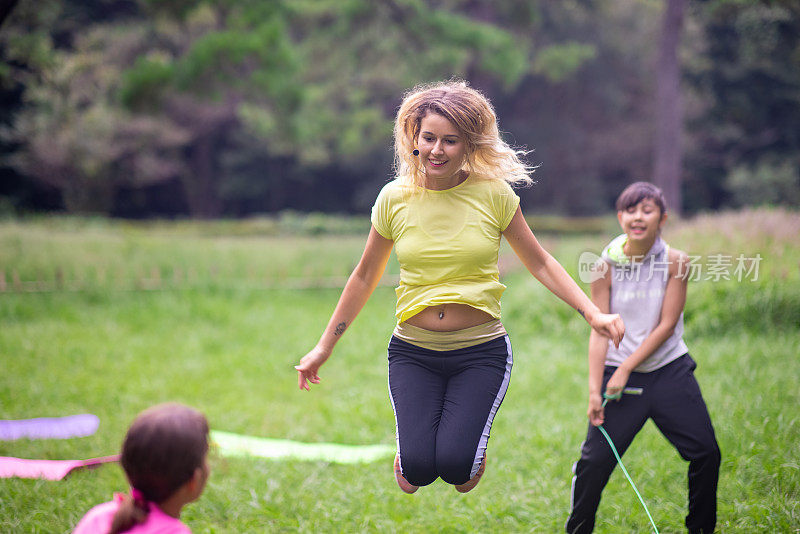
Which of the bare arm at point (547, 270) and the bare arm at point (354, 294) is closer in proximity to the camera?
the bare arm at point (547, 270)

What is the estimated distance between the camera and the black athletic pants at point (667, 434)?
302 cm

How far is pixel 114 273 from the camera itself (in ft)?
35.9

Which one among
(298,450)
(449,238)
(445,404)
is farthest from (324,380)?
(449,238)

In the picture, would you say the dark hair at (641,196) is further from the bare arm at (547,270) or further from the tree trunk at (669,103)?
the tree trunk at (669,103)

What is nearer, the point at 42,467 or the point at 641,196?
the point at 641,196

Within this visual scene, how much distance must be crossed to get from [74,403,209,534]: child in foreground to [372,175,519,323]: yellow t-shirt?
123 cm

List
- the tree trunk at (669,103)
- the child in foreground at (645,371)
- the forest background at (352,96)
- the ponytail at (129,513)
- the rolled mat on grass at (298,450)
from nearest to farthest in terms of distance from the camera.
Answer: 1. the ponytail at (129,513)
2. the child in foreground at (645,371)
3. the rolled mat on grass at (298,450)
4. the forest background at (352,96)
5. the tree trunk at (669,103)

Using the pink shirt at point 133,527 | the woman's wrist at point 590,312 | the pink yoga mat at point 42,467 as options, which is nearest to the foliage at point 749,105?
the woman's wrist at point 590,312

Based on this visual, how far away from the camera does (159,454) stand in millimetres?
1864

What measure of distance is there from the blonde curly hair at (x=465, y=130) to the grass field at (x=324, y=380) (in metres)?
2.17

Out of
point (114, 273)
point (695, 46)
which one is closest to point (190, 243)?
point (114, 273)

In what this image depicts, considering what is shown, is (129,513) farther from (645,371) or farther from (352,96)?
(352,96)

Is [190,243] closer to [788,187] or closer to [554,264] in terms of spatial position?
[554,264]

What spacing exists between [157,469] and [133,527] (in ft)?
0.56
